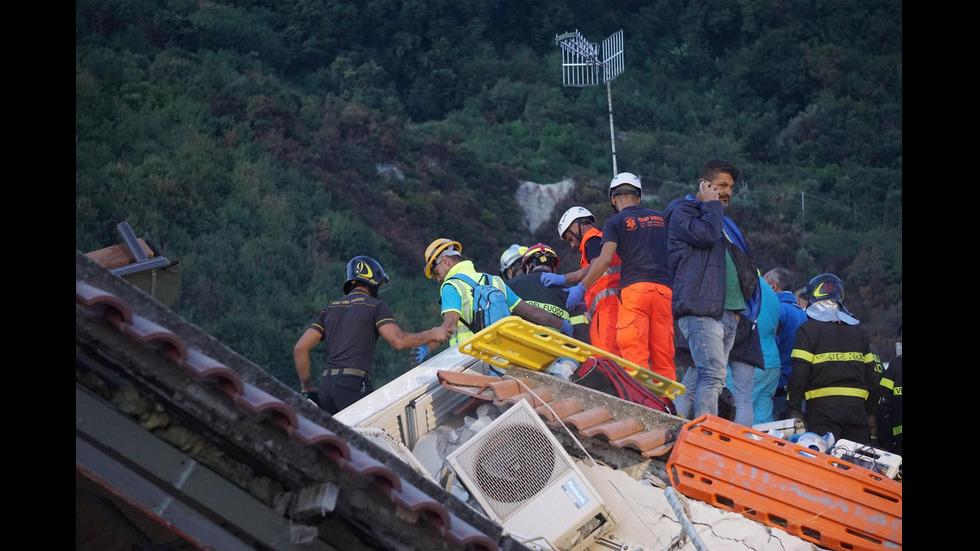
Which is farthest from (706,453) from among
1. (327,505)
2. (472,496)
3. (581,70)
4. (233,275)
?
(581,70)

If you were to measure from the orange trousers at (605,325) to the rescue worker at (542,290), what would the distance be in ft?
1.04

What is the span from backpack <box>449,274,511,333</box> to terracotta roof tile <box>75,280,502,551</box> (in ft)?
13.5

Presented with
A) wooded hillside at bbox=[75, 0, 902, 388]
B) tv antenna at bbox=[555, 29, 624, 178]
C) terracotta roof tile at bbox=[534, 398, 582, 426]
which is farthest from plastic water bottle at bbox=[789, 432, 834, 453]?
tv antenna at bbox=[555, 29, 624, 178]

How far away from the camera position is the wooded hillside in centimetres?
1886

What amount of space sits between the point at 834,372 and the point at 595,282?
6.19 feet

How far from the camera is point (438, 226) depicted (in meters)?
22.5

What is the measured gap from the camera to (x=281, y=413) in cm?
275

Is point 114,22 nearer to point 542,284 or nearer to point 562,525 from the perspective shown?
point 542,284

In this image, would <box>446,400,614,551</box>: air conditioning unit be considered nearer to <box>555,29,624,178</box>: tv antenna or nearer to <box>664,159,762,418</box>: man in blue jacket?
<box>664,159,762,418</box>: man in blue jacket

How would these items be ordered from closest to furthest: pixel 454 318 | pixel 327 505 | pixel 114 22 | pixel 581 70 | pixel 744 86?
1. pixel 327 505
2. pixel 454 318
3. pixel 114 22
4. pixel 581 70
5. pixel 744 86

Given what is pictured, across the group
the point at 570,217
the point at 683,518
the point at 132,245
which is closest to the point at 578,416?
the point at 683,518

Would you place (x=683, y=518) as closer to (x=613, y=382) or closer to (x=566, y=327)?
(x=613, y=382)

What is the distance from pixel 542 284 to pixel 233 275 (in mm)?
11776

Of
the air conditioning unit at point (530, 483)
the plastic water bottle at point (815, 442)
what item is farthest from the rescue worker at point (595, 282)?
the air conditioning unit at point (530, 483)
